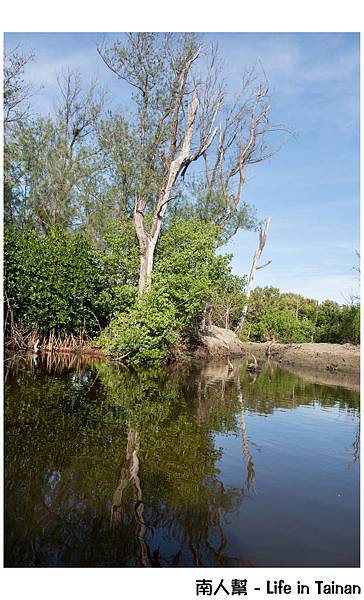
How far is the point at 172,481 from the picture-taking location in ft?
14.5

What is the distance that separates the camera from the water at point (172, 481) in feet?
10.6

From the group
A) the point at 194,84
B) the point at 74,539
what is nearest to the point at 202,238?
the point at 194,84

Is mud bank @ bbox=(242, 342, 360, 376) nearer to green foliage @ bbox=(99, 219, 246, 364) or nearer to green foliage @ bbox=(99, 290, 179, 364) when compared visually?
green foliage @ bbox=(99, 219, 246, 364)

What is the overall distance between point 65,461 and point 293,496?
7.83ft

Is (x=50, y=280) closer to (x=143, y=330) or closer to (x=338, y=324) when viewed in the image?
(x=143, y=330)

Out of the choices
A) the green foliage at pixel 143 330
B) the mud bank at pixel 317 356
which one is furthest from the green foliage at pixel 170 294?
A: the mud bank at pixel 317 356

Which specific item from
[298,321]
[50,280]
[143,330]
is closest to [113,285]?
[50,280]

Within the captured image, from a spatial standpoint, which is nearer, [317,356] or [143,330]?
[143,330]

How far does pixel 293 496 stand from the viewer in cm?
440

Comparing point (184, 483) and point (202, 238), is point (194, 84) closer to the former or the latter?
point (202, 238)

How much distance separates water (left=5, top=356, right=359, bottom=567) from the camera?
10.6ft

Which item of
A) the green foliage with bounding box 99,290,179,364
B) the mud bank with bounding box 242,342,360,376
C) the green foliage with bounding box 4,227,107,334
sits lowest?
the mud bank with bounding box 242,342,360,376

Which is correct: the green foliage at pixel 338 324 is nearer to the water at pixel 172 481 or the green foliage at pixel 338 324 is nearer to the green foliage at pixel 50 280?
the green foliage at pixel 50 280

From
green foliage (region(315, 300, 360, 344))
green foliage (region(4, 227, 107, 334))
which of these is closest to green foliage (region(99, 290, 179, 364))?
green foliage (region(4, 227, 107, 334))
